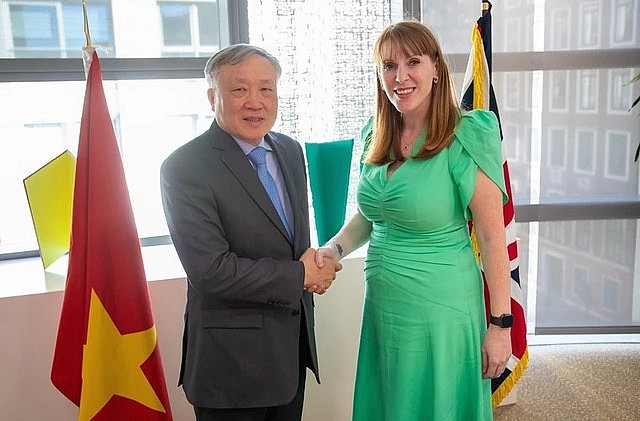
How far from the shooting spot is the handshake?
1543 millimetres

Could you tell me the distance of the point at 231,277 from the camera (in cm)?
141

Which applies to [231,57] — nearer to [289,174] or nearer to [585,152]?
[289,174]

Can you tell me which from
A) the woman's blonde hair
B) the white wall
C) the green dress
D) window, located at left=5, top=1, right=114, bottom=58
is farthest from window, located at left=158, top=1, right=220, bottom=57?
the green dress

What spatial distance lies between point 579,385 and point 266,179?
2.21m

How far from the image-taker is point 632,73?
3113 mm

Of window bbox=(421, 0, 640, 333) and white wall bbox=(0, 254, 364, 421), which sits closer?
white wall bbox=(0, 254, 364, 421)

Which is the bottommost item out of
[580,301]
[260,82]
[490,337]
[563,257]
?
[580,301]

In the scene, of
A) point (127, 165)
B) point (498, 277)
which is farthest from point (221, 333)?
point (127, 165)

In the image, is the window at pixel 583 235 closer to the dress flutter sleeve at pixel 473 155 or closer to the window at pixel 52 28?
the dress flutter sleeve at pixel 473 155

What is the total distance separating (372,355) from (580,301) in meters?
2.08

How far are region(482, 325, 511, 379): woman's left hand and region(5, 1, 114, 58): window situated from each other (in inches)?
74.4

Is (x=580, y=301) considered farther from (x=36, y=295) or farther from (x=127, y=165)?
(x=36, y=295)

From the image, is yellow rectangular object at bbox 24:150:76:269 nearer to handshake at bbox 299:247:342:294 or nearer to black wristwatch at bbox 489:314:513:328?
handshake at bbox 299:247:342:294

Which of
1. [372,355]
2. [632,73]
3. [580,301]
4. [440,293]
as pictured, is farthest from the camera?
[580,301]
